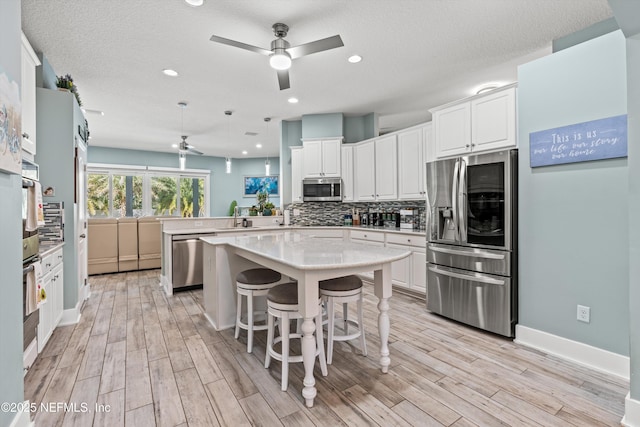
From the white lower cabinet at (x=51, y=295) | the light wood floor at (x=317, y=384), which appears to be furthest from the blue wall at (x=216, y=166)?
the light wood floor at (x=317, y=384)

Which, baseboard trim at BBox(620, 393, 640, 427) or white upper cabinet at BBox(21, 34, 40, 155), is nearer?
baseboard trim at BBox(620, 393, 640, 427)

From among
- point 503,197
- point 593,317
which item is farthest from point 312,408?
point 503,197

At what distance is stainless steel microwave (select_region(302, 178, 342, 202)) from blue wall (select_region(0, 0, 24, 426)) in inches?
160

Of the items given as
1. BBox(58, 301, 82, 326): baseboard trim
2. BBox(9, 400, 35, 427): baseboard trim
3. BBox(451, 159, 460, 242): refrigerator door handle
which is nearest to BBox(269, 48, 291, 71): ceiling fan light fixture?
BBox(451, 159, 460, 242): refrigerator door handle

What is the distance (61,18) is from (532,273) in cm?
460

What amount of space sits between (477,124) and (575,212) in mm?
1187

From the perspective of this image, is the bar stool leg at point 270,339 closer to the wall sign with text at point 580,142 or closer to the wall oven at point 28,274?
the wall oven at point 28,274

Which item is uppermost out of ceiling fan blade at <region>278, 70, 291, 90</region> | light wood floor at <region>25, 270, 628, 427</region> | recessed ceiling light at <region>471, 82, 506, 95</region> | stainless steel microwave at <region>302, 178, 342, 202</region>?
recessed ceiling light at <region>471, 82, 506, 95</region>

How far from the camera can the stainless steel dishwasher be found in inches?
171

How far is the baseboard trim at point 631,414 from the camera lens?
5.40 feet

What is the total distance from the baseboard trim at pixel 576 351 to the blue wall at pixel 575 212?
0.04 metres

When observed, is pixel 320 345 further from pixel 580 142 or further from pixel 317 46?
pixel 580 142

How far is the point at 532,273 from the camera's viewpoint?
2.62 meters

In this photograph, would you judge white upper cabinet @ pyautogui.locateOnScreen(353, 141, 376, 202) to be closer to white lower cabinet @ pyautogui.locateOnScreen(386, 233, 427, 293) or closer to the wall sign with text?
white lower cabinet @ pyautogui.locateOnScreen(386, 233, 427, 293)
